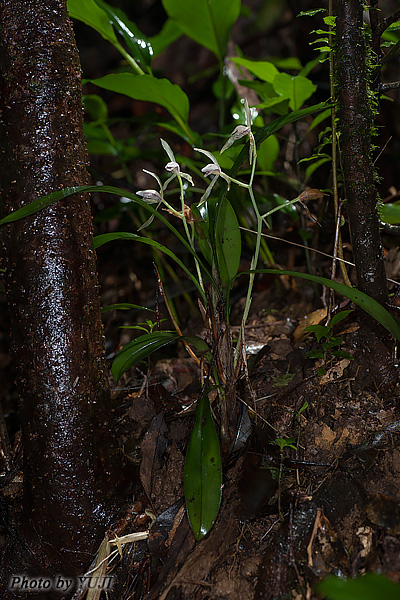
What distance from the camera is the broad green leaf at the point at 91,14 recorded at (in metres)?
→ 1.54

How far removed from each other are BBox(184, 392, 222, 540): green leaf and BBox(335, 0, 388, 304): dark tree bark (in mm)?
534

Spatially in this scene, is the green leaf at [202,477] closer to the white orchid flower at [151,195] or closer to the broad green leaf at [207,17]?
the white orchid flower at [151,195]

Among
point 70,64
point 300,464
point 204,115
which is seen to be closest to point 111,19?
point 70,64

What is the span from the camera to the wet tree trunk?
104cm

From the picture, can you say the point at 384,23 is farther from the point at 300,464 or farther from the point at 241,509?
the point at 241,509

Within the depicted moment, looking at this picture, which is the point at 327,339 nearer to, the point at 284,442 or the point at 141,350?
the point at 284,442

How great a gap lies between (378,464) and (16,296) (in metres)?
0.89

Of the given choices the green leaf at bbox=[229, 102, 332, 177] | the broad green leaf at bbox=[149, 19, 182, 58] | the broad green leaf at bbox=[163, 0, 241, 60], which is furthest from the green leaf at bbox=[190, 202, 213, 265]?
the broad green leaf at bbox=[149, 19, 182, 58]

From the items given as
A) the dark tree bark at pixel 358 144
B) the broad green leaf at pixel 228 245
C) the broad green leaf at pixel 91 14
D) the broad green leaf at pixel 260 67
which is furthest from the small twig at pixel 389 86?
the broad green leaf at pixel 91 14

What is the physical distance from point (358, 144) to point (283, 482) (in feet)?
2.66

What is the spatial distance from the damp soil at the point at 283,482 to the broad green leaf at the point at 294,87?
81 centimetres

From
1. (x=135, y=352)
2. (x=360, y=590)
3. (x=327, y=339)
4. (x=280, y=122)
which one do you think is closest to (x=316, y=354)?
(x=327, y=339)

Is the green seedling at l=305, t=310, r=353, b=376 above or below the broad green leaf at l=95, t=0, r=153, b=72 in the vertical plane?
below

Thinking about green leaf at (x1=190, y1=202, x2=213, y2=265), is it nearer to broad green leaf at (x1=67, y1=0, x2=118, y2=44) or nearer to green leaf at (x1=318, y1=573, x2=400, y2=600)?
green leaf at (x1=318, y1=573, x2=400, y2=600)
